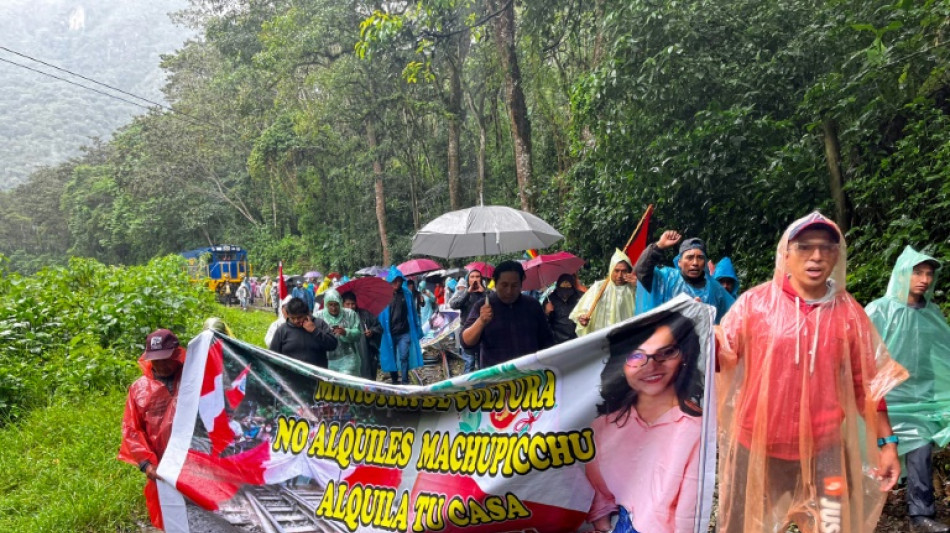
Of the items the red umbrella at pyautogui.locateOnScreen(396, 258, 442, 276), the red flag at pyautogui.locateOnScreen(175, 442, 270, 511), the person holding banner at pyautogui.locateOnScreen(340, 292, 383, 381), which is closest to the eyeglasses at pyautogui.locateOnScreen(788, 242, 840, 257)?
the red flag at pyautogui.locateOnScreen(175, 442, 270, 511)

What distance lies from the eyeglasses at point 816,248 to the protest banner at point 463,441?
17.1 inches

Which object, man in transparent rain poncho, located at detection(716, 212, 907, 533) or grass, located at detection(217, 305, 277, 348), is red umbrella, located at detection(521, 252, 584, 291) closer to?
grass, located at detection(217, 305, 277, 348)

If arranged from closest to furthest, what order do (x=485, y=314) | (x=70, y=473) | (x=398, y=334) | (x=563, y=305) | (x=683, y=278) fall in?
(x=485, y=314) < (x=683, y=278) < (x=70, y=473) < (x=563, y=305) < (x=398, y=334)

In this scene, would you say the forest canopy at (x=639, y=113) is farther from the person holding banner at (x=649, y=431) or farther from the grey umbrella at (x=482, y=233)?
the person holding banner at (x=649, y=431)

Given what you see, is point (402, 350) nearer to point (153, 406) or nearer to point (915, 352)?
point (153, 406)

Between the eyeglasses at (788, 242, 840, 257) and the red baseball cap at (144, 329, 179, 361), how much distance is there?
3.29 m

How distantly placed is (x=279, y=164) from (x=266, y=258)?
9.81 m

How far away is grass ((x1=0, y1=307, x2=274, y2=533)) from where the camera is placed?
17.6ft

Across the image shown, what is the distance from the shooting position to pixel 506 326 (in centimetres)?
489

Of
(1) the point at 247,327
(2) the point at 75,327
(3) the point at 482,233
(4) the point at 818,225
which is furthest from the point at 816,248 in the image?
(1) the point at 247,327

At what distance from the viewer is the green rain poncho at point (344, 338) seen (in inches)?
290

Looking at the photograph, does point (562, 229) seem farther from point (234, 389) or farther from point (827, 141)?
point (234, 389)

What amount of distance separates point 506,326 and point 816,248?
234cm

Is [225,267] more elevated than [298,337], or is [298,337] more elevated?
[225,267]
